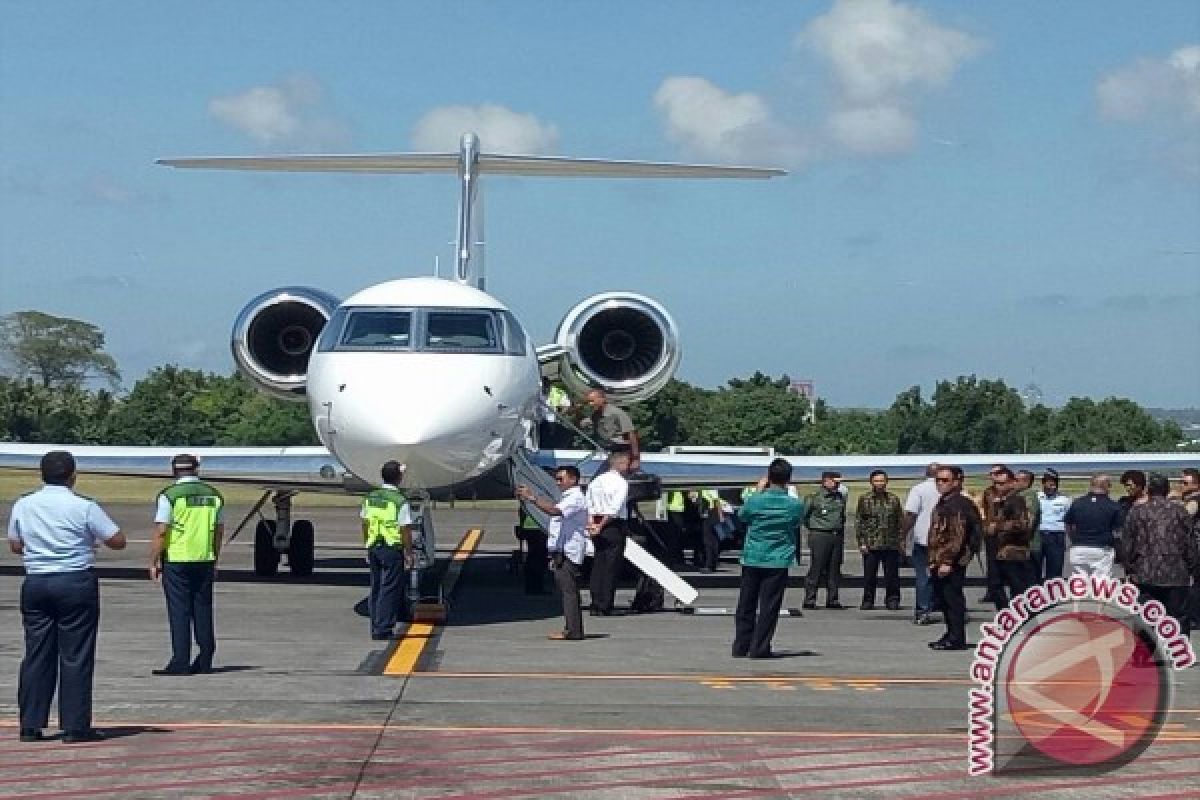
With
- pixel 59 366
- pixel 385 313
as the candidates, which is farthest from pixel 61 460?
pixel 59 366

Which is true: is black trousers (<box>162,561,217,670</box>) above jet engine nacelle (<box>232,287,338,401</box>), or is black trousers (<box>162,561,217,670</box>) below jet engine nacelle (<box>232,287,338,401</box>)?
below

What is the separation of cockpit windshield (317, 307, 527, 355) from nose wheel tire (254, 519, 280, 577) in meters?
5.68

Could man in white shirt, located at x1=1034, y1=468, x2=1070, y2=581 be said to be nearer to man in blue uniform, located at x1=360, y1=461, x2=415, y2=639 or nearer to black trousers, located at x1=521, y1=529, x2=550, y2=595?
black trousers, located at x1=521, y1=529, x2=550, y2=595

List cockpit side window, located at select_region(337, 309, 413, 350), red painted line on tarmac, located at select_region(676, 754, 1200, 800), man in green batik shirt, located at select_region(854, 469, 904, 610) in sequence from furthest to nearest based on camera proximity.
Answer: man in green batik shirt, located at select_region(854, 469, 904, 610) → cockpit side window, located at select_region(337, 309, 413, 350) → red painted line on tarmac, located at select_region(676, 754, 1200, 800)

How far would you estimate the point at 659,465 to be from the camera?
74.6 ft

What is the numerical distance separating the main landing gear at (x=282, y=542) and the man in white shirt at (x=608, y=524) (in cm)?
623

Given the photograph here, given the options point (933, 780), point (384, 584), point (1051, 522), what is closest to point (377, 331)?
point (384, 584)

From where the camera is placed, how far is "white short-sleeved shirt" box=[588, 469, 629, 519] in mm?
17922

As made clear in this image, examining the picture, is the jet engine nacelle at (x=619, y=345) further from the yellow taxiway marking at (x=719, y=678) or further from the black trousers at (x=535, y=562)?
the yellow taxiway marking at (x=719, y=678)

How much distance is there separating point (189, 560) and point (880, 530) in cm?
833

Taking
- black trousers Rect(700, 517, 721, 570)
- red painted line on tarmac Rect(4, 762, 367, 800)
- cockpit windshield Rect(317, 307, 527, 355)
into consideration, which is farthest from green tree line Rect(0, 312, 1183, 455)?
red painted line on tarmac Rect(4, 762, 367, 800)

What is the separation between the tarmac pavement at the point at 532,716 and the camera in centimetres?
901

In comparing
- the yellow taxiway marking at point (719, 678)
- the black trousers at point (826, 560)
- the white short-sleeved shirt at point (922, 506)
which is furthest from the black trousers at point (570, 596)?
the black trousers at point (826, 560)

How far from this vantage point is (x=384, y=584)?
51.5ft
